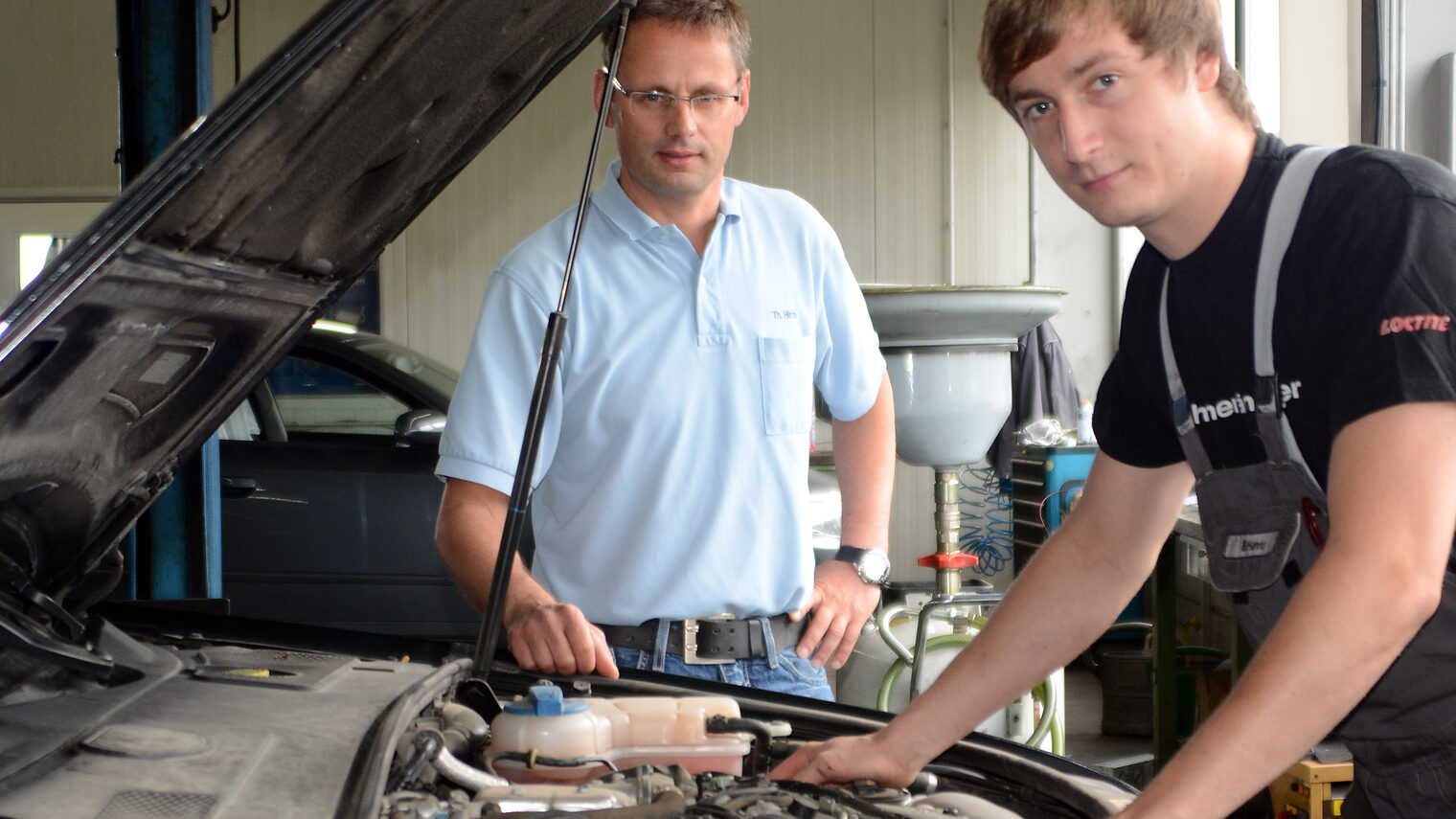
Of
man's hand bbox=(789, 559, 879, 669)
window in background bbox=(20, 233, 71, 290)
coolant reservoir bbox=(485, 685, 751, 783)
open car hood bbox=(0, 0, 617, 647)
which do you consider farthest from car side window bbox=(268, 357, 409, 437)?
window in background bbox=(20, 233, 71, 290)

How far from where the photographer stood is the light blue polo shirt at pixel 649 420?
1.81 m

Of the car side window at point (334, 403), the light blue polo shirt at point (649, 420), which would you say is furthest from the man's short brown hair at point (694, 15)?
the car side window at point (334, 403)

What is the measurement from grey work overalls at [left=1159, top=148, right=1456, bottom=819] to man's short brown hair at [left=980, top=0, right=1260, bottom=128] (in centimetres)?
13

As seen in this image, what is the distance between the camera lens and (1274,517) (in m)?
1.28

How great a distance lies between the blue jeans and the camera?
182 centimetres

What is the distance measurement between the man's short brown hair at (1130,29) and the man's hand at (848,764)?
702mm

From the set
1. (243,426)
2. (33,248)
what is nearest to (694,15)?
(243,426)

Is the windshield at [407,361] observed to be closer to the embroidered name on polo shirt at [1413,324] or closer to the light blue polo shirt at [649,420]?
the light blue polo shirt at [649,420]


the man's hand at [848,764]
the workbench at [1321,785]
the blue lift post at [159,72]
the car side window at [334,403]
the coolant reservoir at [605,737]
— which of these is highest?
the blue lift post at [159,72]

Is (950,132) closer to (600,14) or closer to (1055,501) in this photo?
(1055,501)

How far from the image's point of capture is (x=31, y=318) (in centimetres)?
93

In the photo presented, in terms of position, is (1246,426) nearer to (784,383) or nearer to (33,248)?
(784,383)

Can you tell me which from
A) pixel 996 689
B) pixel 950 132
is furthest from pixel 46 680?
pixel 950 132

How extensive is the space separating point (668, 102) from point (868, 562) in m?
0.78
